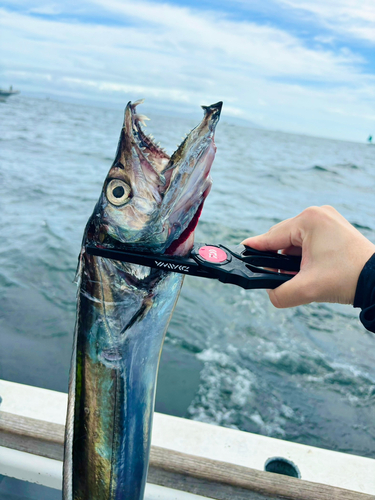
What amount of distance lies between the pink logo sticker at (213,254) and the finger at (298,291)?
0.20 metres

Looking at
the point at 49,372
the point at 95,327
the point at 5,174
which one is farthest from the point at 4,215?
the point at 95,327

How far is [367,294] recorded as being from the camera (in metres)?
1.06

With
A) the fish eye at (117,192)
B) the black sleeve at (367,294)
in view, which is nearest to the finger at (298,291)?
the black sleeve at (367,294)

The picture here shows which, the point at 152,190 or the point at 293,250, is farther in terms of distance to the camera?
the point at 293,250

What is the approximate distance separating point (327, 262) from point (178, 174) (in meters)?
0.50

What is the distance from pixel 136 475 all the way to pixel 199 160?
3.36ft

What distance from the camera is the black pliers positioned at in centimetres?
107

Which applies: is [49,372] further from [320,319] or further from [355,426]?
[320,319]

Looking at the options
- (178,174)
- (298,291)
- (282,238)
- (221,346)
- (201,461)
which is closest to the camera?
(178,174)

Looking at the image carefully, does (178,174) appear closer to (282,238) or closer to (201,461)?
(282,238)

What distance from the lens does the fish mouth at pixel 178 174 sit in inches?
39.1

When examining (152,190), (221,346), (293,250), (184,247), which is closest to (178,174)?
(152,190)

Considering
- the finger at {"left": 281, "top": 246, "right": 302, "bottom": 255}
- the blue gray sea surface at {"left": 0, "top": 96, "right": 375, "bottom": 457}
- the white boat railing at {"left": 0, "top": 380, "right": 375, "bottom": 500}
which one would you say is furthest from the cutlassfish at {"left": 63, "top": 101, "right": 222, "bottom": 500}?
the blue gray sea surface at {"left": 0, "top": 96, "right": 375, "bottom": 457}

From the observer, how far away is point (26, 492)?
73.0 inches
